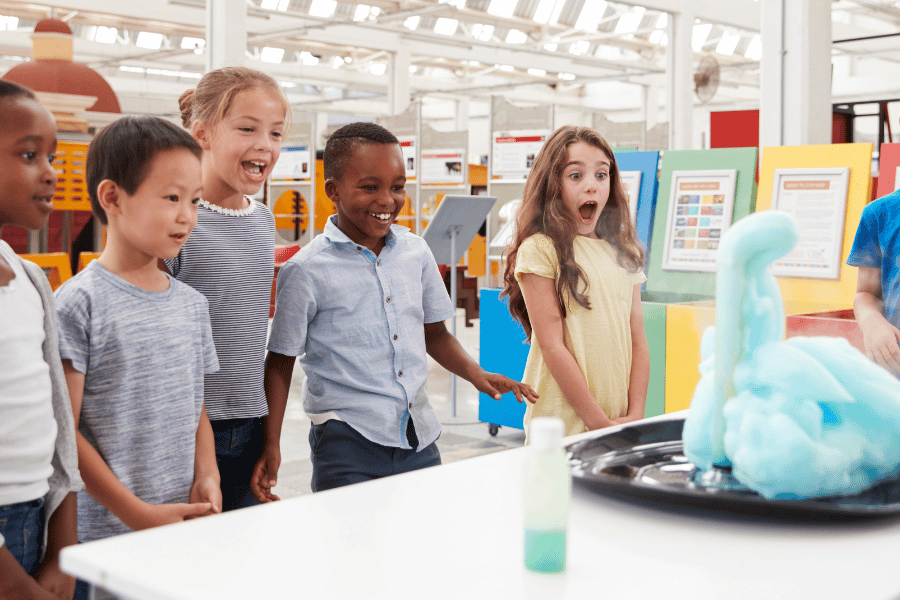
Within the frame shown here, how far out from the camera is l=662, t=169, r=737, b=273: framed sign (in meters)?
3.54

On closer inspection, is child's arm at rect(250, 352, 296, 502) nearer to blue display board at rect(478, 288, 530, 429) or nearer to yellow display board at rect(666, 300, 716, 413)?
yellow display board at rect(666, 300, 716, 413)

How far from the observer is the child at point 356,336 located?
1541 mm

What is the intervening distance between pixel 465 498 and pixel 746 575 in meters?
0.33

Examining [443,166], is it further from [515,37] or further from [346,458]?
[346,458]

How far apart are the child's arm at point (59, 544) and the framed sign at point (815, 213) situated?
2.71 metres

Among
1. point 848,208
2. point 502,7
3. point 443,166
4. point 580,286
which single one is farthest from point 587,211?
point 502,7

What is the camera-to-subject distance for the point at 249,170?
151 centimetres

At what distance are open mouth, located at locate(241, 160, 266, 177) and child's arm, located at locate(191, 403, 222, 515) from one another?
43 cm

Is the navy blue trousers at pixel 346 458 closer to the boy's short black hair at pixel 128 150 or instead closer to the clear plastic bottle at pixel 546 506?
the boy's short black hair at pixel 128 150

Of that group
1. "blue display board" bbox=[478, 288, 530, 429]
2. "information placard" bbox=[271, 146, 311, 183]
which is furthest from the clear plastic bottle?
"information placard" bbox=[271, 146, 311, 183]

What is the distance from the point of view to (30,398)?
1.09 metres

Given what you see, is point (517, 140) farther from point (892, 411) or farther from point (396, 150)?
point (892, 411)

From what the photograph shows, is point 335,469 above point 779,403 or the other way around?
the other way around

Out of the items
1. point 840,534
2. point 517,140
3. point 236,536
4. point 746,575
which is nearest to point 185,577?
point 236,536
